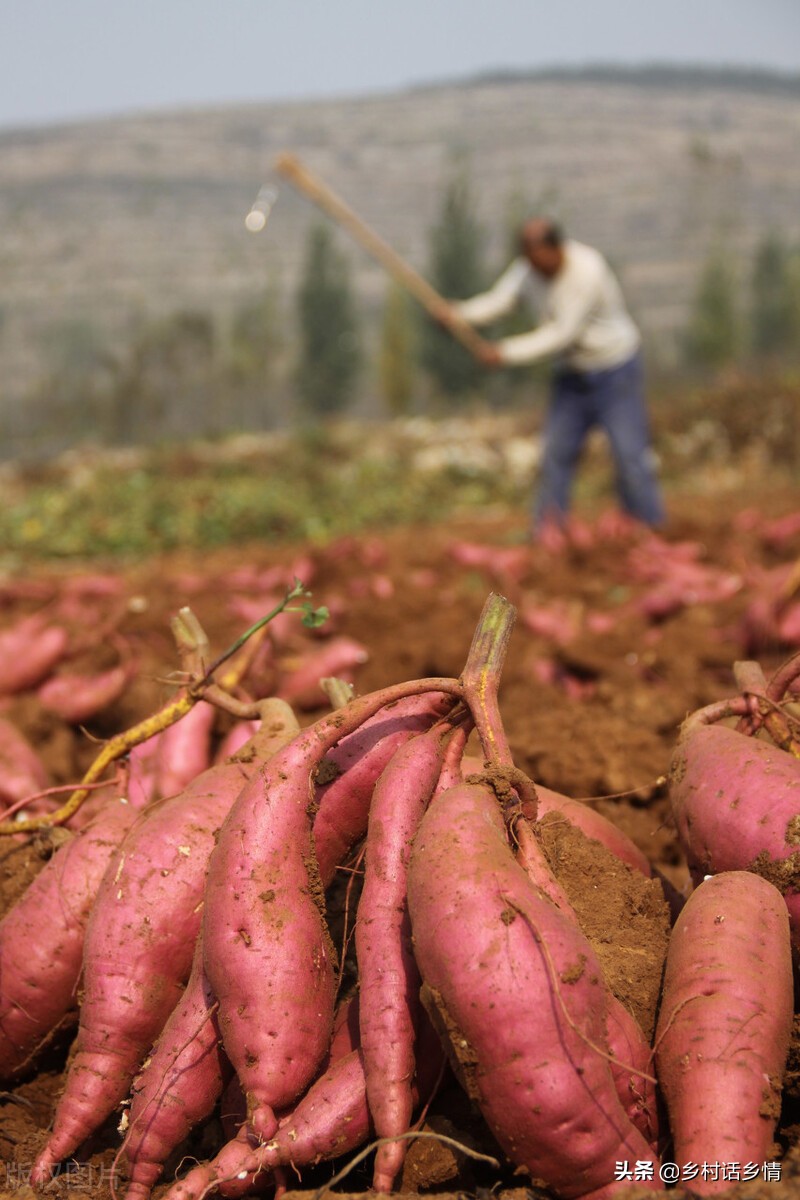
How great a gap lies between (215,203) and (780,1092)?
6671 cm

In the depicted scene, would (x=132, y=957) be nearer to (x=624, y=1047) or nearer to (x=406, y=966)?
(x=406, y=966)

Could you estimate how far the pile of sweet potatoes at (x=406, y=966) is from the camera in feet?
4.83

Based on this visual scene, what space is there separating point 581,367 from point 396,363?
2740 cm

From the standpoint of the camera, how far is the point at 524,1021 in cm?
145

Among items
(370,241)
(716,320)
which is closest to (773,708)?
(370,241)

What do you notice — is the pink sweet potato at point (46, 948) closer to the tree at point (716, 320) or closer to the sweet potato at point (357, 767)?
the sweet potato at point (357, 767)

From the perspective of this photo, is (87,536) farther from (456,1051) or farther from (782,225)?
(782,225)

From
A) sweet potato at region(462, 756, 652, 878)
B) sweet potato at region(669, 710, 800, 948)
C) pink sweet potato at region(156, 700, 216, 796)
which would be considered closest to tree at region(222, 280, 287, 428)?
pink sweet potato at region(156, 700, 216, 796)

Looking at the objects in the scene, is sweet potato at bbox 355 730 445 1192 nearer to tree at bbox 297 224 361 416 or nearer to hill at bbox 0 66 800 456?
hill at bbox 0 66 800 456

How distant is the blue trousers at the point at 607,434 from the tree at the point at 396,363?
2693 cm

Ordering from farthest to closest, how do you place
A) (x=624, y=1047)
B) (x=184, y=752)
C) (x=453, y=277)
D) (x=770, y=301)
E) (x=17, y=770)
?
(x=770, y=301) → (x=453, y=277) → (x=17, y=770) → (x=184, y=752) → (x=624, y=1047)

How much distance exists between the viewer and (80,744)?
367cm

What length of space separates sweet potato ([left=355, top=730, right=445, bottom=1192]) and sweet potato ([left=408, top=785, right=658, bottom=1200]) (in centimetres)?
12

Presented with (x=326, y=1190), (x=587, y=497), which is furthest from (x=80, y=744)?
(x=587, y=497)
